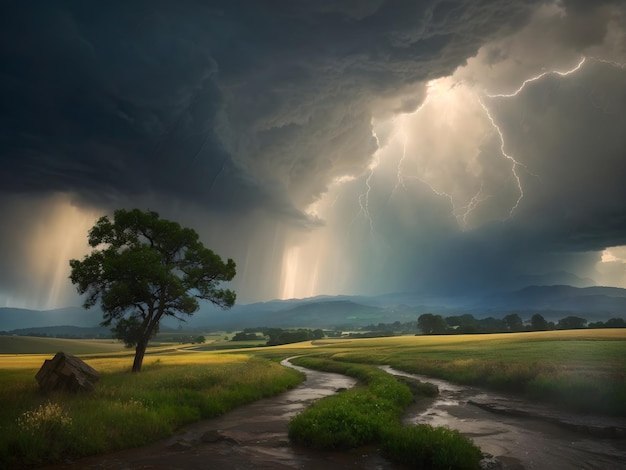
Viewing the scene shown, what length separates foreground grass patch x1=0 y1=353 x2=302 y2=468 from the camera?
13.4 metres

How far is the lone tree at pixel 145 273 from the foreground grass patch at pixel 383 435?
20707 mm

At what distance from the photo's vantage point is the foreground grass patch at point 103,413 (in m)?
13.4

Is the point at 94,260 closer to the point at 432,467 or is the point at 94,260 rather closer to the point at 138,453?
the point at 138,453

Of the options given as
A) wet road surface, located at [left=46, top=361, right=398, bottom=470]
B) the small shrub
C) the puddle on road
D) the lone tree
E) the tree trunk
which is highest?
the lone tree

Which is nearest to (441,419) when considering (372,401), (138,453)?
(372,401)

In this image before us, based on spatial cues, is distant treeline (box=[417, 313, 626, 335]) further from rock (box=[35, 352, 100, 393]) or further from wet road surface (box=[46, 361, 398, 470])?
rock (box=[35, 352, 100, 393])

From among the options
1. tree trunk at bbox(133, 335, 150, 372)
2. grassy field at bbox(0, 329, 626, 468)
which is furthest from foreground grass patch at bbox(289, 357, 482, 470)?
tree trunk at bbox(133, 335, 150, 372)

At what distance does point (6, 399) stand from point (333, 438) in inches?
700

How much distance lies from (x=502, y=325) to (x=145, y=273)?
171322 millimetres

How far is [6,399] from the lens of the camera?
18266 mm

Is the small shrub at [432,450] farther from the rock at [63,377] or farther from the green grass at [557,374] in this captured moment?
the rock at [63,377]

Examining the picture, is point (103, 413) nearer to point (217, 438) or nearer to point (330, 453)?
point (217, 438)

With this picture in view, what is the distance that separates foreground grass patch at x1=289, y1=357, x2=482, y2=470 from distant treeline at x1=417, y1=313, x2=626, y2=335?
115 m

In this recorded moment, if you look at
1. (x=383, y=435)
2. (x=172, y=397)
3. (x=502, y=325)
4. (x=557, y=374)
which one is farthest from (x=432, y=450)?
(x=502, y=325)
